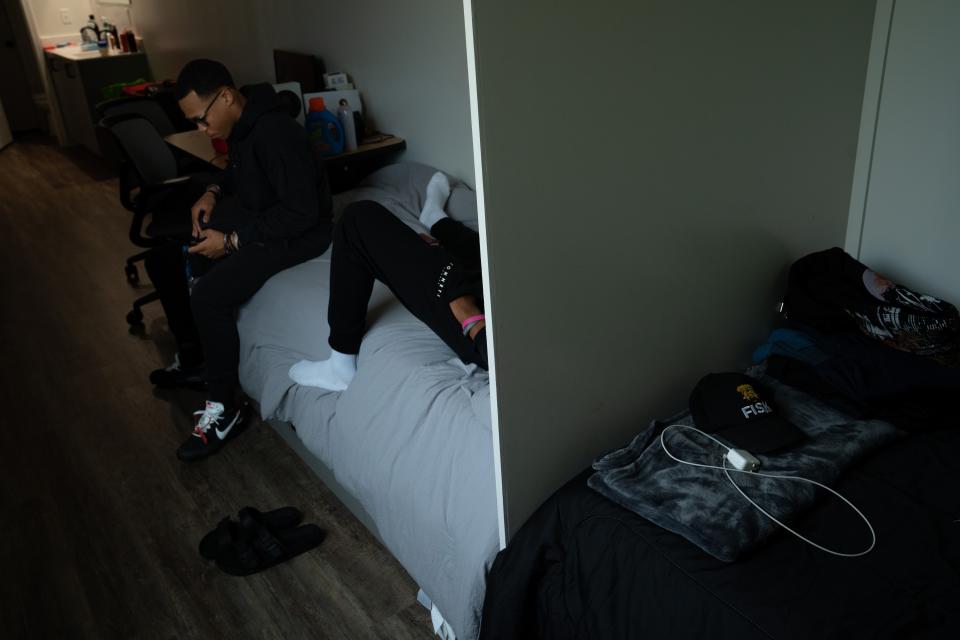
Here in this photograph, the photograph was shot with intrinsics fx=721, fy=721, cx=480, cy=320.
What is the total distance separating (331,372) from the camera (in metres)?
1.90

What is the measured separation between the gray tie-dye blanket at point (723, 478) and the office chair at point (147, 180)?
83.0 inches

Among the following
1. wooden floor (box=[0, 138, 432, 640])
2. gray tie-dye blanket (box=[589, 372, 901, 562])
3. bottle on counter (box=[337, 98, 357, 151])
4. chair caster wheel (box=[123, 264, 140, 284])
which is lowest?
wooden floor (box=[0, 138, 432, 640])

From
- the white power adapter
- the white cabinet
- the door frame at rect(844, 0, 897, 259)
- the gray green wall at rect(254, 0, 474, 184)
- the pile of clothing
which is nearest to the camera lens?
the white power adapter

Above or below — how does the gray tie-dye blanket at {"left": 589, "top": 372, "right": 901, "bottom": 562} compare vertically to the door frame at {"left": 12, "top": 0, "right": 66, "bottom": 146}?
below

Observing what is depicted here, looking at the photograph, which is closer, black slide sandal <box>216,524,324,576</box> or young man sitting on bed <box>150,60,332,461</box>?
black slide sandal <box>216,524,324,576</box>

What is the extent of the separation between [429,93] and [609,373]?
6.14ft

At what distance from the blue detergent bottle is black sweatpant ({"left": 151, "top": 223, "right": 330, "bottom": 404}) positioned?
70 centimetres

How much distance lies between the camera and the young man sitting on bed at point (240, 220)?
2.16 m

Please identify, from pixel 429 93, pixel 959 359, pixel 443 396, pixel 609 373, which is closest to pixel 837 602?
pixel 609 373

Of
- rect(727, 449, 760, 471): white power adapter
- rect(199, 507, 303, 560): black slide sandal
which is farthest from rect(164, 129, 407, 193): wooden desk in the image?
Answer: rect(727, 449, 760, 471): white power adapter

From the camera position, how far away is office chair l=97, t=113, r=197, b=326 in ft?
9.25

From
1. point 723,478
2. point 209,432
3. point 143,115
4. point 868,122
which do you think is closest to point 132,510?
point 209,432

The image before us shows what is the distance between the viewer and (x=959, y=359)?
1.43 m

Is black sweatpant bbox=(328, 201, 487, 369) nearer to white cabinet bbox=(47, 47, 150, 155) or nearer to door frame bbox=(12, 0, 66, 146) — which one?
white cabinet bbox=(47, 47, 150, 155)
